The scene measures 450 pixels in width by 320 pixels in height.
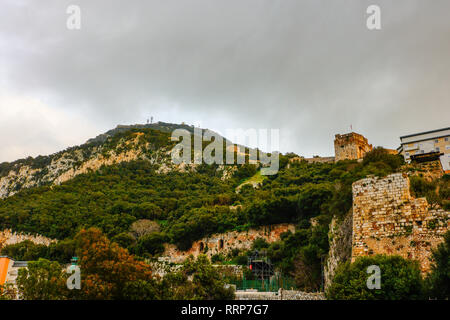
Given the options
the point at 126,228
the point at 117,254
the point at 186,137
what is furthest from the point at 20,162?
the point at 117,254

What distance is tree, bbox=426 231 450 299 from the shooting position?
13.3m

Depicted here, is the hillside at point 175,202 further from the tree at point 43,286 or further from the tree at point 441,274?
the tree at point 43,286

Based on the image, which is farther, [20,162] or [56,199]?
[20,162]

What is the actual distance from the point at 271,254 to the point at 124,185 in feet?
153

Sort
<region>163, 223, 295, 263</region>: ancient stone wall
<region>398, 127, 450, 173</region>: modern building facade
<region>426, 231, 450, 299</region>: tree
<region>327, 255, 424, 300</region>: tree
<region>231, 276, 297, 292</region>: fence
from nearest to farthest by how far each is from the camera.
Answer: <region>426, 231, 450, 299</region>: tree, <region>327, 255, 424, 300</region>: tree, <region>231, 276, 297, 292</region>: fence, <region>163, 223, 295, 263</region>: ancient stone wall, <region>398, 127, 450, 173</region>: modern building facade

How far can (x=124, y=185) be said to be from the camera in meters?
75.5

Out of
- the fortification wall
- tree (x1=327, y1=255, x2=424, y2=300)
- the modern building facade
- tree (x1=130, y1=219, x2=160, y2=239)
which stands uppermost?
the modern building facade

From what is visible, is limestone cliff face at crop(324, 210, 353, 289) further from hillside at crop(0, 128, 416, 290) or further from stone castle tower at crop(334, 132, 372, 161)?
stone castle tower at crop(334, 132, 372, 161)

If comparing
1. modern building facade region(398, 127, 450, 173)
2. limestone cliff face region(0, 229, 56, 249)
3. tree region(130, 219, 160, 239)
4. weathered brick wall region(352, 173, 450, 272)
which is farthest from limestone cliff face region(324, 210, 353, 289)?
limestone cliff face region(0, 229, 56, 249)

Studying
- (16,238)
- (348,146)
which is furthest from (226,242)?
(16,238)

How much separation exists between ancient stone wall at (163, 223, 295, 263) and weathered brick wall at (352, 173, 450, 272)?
80.5 ft

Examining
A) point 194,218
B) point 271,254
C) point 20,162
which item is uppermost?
point 20,162
